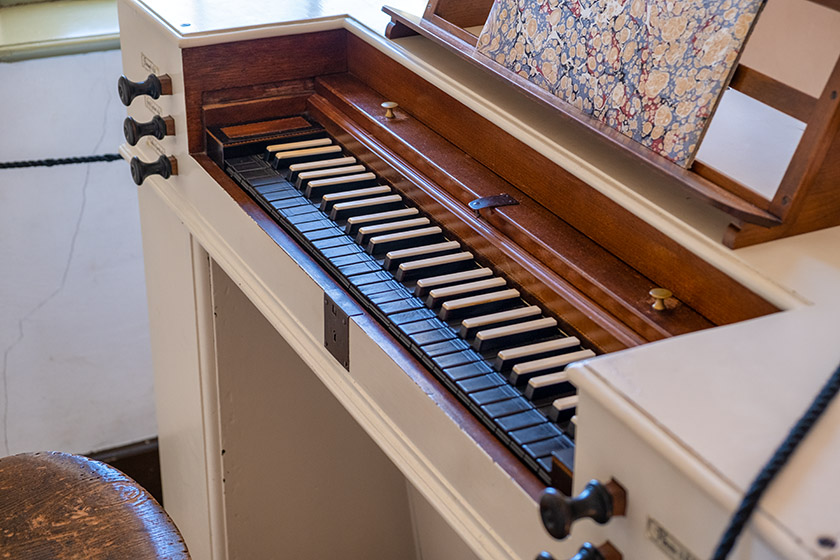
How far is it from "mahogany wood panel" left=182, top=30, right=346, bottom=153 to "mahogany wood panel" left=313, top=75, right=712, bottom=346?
4.3 inches

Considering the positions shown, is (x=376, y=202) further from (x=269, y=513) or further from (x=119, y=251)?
(x=119, y=251)

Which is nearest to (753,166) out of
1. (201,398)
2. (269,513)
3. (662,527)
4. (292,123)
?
(662,527)

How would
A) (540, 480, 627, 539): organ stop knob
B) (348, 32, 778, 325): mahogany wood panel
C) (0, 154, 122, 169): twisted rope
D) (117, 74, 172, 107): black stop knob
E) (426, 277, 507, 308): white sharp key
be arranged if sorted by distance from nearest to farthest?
(540, 480, 627, 539): organ stop knob, (348, 32, 778, 325): mahogany wood panel, (426, 277, 507, 308): white sharp key, (117, 74, 172, 107): black stop knob, (0, 154, 122, 169): twisted rope

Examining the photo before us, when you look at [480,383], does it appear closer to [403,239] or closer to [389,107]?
[403,239]

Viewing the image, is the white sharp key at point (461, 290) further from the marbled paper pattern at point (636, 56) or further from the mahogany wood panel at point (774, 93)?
the mahogany wood panel at point (774, 93)

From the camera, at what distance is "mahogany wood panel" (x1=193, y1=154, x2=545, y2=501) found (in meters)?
0.98

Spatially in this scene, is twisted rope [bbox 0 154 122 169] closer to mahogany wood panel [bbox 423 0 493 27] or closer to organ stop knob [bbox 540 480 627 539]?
mahogany wood panel [bbox 423 0 493 27]

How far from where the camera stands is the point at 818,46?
1.54 m

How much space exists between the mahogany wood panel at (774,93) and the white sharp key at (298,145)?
2.41 feet

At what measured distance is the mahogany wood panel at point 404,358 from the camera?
98 cm

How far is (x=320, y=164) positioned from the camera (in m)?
1.56

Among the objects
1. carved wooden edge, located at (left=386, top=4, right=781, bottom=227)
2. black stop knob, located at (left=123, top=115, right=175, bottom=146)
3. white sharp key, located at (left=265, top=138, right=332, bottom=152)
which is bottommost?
black stop knob, located at (left=123, top=115, right=175, bottom=146)

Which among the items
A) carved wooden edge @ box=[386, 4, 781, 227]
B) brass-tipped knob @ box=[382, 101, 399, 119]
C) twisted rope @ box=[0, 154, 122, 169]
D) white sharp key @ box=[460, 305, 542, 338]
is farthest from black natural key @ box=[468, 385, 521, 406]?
twisted rope @ box=[0, 154, 122, 169]

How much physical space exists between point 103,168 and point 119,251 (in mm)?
244
